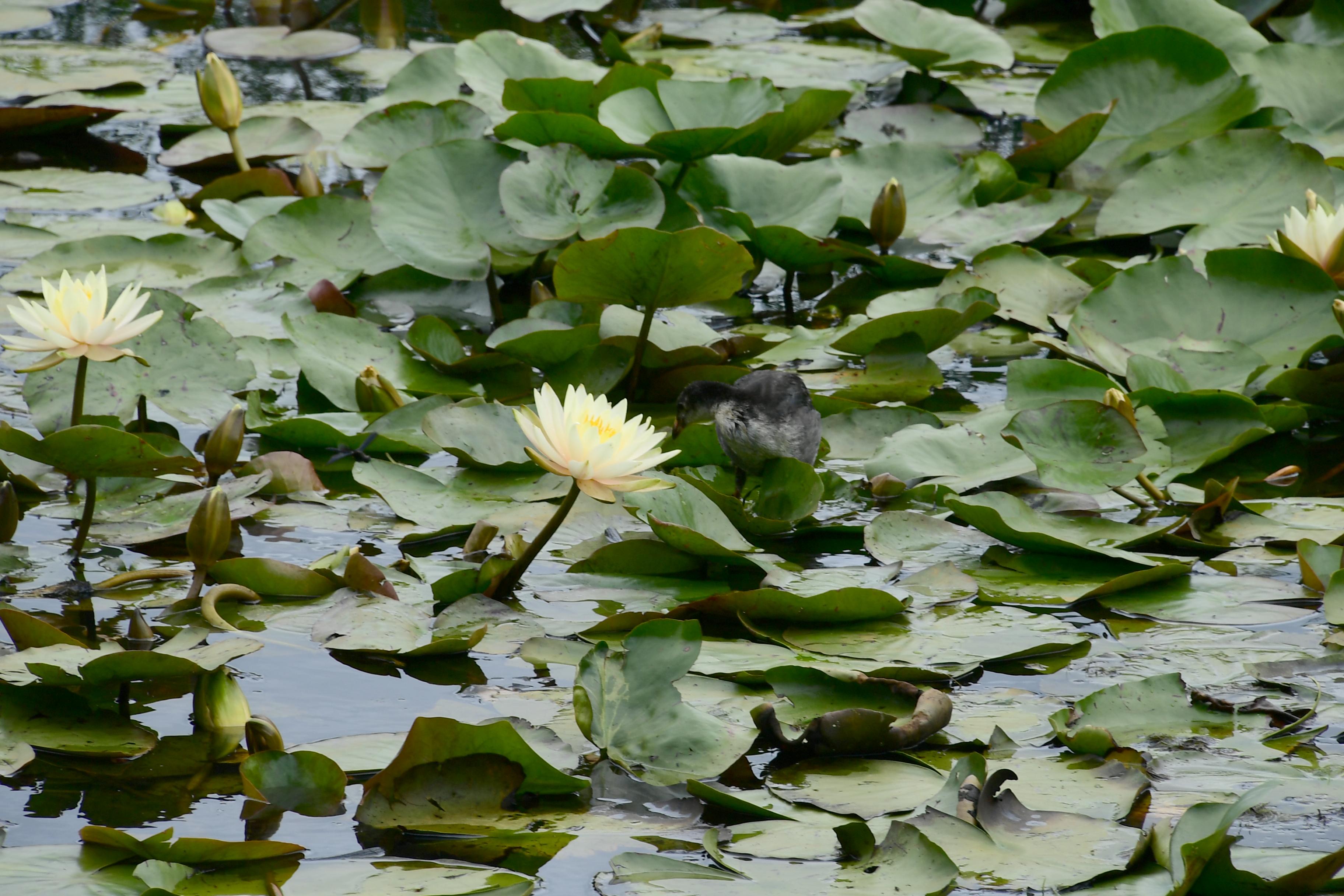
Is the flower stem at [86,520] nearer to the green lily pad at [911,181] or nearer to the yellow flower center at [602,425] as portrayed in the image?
the yellow flower center at [602,425]

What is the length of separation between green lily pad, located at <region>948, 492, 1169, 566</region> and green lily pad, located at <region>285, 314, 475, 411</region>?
830 mm

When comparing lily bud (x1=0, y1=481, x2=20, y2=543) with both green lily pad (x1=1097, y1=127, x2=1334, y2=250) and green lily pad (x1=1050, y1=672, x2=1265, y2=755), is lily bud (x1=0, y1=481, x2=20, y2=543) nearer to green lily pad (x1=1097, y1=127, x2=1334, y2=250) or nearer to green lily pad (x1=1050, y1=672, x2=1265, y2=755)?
green lily pad (x1=1050, y1=672, x2=1265, y2=755)

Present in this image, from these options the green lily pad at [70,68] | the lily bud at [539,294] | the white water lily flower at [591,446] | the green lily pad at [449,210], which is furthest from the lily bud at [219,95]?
the white water lily flower at [591,446]

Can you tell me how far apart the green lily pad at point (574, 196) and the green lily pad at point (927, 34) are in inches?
48.2

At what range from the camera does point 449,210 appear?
90.5 inches

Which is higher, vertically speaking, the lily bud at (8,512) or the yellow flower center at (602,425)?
the yellow flower center at (602,425)

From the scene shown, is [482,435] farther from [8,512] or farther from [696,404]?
[8,512]

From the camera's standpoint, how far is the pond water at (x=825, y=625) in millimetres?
1075

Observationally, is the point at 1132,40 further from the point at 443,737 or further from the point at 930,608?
the point at 443,737

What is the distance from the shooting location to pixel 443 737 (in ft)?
3.58

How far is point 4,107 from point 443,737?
2727 mm

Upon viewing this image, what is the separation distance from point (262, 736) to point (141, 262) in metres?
1.58

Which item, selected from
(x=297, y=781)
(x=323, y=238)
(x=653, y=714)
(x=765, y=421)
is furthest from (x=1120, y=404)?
(x=323, y=238)

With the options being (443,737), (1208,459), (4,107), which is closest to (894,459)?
(1208,459)
